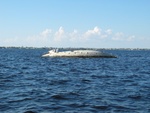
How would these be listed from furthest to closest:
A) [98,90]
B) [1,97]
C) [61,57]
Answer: [61,57] → [98,90] → [1,97]

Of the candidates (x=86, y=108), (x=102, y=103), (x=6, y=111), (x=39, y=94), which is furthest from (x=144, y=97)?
(x=6, y=111)

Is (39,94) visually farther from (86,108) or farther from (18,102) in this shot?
(86,108)

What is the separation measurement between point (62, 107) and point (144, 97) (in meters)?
7.09

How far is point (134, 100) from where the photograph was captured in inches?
Answer: 928

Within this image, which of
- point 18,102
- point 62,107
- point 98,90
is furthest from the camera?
point 98,90

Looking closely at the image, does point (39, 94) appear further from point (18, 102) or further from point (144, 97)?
point (144, 97)

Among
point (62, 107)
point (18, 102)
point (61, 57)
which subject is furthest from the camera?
point (61, 57)

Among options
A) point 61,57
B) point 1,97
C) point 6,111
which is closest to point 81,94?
point 1,97

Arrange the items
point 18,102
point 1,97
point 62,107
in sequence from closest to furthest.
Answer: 1. point 62,107
2. point 18,102
3. point 1,97

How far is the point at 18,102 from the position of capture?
22562mm

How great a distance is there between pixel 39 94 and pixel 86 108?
614 cm

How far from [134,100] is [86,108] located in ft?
A: 14.9

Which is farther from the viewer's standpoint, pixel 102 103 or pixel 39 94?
pixel 39 94

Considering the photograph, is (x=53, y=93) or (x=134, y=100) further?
(x=53, y=93)
